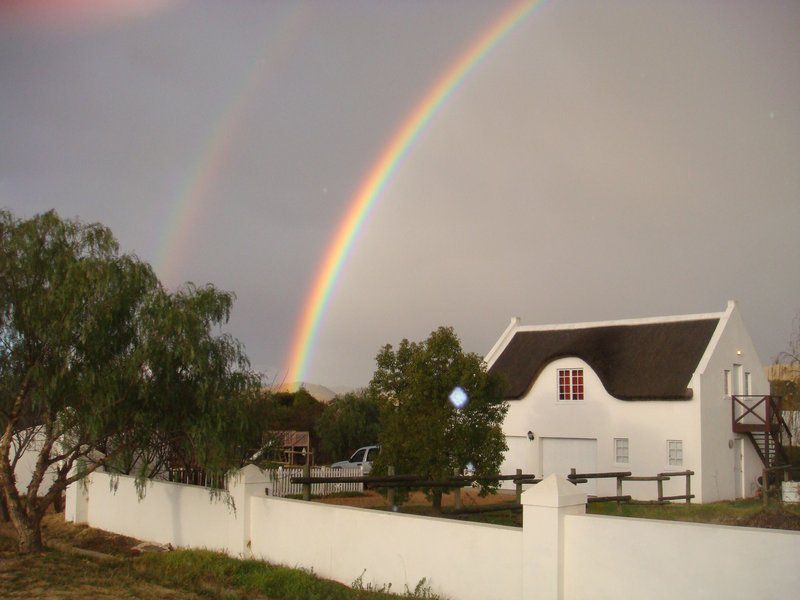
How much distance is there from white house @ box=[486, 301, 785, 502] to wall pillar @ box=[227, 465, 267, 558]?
1444 centimetres

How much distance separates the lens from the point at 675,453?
26891 mm

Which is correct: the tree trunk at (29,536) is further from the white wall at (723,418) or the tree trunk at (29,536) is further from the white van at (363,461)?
the white wall at (723,418)

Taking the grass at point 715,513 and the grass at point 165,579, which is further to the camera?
the grass at point 715,513

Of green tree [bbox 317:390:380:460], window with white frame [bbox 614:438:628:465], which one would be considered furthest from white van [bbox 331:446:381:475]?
window with white frame [bbox 614:438:628:465]

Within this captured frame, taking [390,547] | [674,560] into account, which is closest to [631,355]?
[390,547]

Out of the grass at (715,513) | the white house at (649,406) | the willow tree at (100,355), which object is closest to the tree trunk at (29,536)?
the willow tree at (100,355)

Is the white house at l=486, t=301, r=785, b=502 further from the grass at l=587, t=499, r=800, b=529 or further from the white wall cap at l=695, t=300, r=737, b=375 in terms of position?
the grass at l=587, t=499, r=800, b=529

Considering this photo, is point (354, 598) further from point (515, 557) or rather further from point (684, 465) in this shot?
point (684, 465)

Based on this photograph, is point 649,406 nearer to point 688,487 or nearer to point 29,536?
point 688,487

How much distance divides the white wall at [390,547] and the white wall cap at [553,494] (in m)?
0.61

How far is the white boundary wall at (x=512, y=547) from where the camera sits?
8406 millimetres

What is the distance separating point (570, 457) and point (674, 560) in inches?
840

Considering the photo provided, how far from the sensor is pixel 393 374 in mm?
18125

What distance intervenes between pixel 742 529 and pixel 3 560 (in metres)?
11.8
